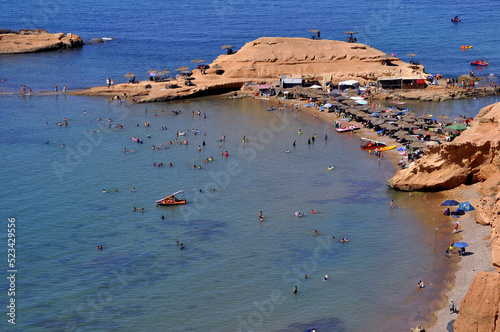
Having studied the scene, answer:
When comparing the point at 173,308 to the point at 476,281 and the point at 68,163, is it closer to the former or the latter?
the point at 476,281

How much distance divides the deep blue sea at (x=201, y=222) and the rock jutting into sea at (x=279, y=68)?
3864 millimetres

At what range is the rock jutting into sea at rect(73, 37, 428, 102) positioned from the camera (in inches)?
3787

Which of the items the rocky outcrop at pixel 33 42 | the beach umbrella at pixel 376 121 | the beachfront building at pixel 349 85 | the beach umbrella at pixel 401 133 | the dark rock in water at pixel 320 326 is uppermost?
the rocky outcrop at pixel 33 42

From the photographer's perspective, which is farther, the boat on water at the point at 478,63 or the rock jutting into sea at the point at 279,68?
the boat on water at the point at 478,63

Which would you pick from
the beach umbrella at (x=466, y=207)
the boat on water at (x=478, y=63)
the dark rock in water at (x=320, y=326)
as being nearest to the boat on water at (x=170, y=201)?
the dark rock in water at (x=320, y=326)

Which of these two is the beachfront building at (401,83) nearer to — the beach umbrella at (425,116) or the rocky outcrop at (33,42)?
the beach umbrella at (425,116)

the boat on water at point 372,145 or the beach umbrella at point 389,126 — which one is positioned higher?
the beach umbrella at point 389,126

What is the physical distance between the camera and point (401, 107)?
288 feet

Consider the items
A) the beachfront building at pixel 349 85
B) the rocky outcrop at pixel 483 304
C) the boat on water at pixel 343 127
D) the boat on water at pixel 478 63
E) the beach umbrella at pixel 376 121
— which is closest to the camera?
the rocky outcrop at pixel 483 304

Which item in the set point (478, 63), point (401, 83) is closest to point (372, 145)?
point (401, 83)

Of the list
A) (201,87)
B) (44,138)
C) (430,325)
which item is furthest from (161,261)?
(201,87)

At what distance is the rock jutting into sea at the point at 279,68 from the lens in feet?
316

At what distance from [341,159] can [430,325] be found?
3143cm

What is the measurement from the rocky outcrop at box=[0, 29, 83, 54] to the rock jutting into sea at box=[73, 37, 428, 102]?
35.9 metres
